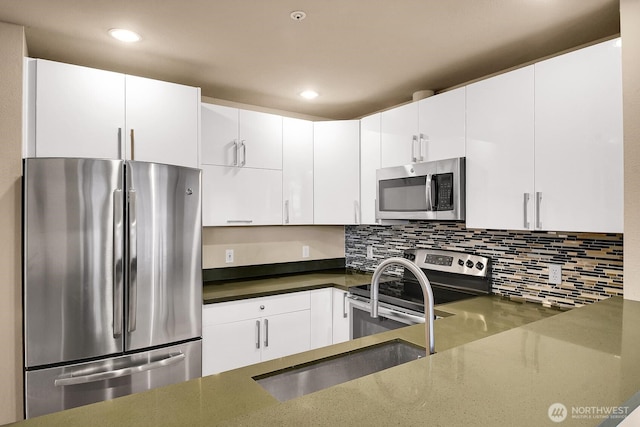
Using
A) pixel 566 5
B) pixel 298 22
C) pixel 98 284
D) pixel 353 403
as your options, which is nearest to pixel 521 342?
pixel 353 403

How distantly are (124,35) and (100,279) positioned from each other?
125 cm

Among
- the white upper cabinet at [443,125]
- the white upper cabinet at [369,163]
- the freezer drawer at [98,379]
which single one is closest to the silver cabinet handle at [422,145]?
the white upper cabinet at [443,125]

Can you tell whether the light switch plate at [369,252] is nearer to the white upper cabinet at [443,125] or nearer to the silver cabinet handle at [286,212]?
the silver cabinet handle at [286,212]

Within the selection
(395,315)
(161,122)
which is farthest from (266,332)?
(161,122)

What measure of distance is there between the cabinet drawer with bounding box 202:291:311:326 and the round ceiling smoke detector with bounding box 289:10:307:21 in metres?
1.74

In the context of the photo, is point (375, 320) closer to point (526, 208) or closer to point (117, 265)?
point (526, 208)

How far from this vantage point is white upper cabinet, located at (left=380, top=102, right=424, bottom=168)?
2.65m

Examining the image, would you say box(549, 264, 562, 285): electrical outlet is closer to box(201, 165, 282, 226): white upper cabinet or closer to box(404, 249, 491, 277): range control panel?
box(404, 249, 491, 277): range control panel

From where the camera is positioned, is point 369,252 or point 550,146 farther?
point 369,252

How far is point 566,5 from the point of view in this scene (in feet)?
5.65

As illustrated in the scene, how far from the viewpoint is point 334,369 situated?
133 cm

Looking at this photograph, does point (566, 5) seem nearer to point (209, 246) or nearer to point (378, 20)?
point (378, 20)

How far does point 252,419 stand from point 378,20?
1782mm

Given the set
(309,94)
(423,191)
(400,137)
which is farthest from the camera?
(309,94)
